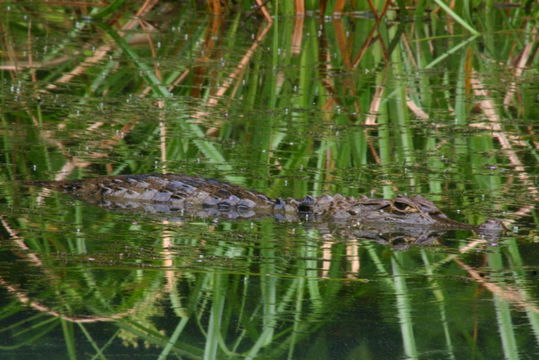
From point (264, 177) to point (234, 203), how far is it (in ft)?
3.05

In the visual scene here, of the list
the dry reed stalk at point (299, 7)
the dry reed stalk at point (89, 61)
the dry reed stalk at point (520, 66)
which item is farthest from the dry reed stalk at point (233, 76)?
the dry reed stalk at point (520, 66)

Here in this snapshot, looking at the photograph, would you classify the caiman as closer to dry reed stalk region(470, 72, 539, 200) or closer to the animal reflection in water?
the animal reflection in water

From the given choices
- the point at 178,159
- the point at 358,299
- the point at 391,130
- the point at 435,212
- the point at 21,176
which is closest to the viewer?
the point at 358,299

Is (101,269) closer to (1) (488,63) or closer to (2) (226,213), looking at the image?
(2) (226,213)

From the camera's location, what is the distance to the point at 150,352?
4016 millimetres

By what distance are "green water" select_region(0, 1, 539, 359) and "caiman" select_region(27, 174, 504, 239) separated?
18 cm

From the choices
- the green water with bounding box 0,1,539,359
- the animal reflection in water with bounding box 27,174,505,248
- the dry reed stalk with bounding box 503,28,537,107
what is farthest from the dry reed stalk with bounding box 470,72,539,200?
the animal reflection in water with bounding box 27,174,505,248

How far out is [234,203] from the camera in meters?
6.57

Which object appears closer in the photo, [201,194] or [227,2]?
[201,194]

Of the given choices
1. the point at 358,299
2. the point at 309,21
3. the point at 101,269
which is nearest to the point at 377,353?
the point at 358,299

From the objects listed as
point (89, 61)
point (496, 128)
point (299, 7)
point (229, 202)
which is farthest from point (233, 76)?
point (229, 202)

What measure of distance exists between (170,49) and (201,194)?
21.4 ft

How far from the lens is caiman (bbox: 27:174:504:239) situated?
6.39m

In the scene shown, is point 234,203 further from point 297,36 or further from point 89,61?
point 297,36
